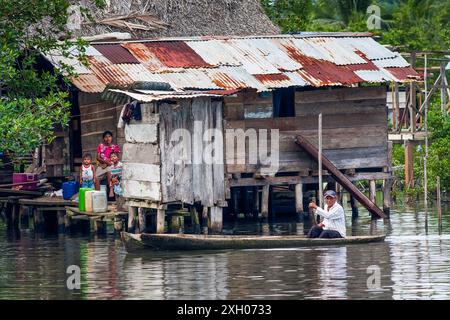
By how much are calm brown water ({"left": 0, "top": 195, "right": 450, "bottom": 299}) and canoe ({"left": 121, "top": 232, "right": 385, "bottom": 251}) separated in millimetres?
142

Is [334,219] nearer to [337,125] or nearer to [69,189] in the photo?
[337,125]

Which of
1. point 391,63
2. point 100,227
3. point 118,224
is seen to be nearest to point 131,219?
point 118,224

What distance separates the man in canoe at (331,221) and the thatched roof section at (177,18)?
1121 centimetres

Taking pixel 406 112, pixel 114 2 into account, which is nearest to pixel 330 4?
pixel 406 112

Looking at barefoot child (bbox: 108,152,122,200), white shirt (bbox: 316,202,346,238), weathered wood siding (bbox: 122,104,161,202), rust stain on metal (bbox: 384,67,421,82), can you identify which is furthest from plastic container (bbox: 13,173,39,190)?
white shirt (bbox: 316,202,346,238)

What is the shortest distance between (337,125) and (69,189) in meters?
6.08

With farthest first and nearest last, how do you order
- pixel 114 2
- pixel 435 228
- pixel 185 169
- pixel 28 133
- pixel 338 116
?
pixel 114 2
pixel 338 116
pixel 435 228
pixel 185 169
pixel 28 133

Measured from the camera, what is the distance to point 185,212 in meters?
30.0

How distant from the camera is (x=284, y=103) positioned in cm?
3400

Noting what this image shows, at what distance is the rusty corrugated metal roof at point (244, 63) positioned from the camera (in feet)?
106

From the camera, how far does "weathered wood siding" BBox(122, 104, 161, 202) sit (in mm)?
29172

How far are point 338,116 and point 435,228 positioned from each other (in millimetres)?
3868

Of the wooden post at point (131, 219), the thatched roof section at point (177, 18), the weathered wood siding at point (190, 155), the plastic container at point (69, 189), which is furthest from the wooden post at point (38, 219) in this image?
the thatched roof section at point (177, 18)
